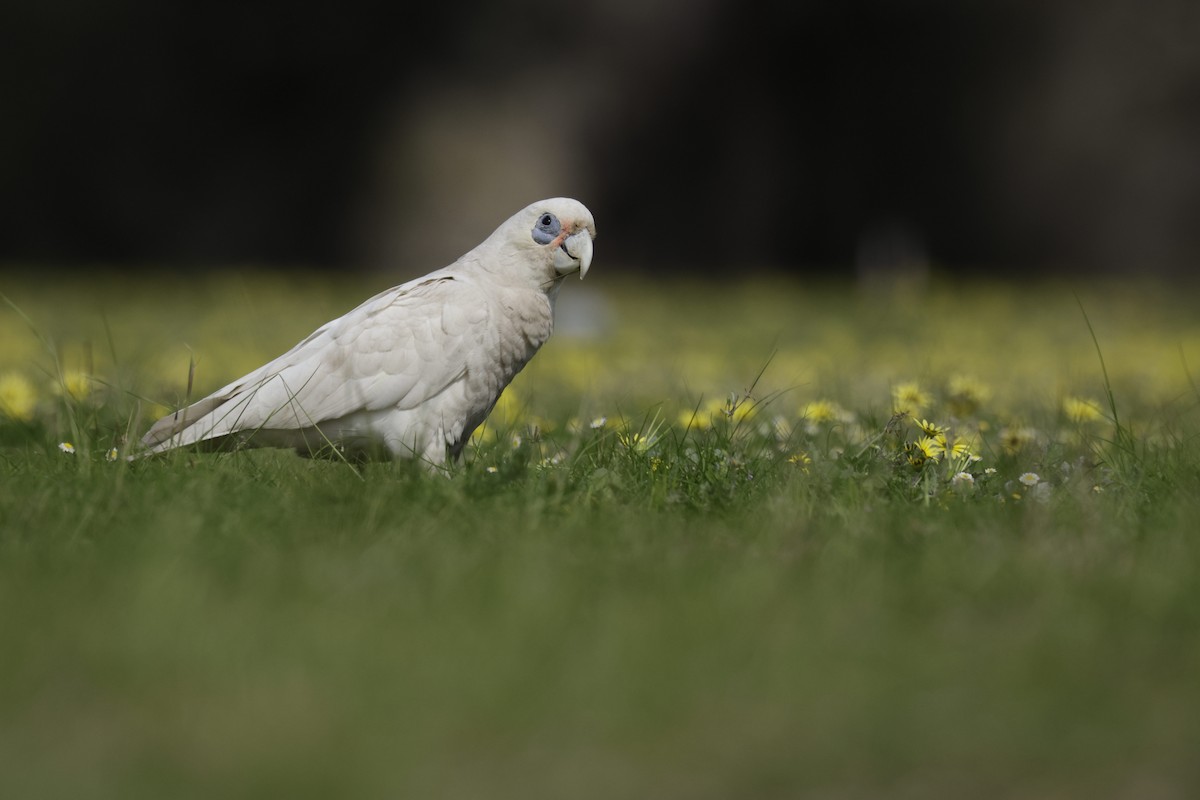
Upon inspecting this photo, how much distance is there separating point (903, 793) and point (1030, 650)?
53 cm

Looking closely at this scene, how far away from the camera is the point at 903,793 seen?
6.54 ft

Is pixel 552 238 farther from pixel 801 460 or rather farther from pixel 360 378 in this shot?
pixel 801 460

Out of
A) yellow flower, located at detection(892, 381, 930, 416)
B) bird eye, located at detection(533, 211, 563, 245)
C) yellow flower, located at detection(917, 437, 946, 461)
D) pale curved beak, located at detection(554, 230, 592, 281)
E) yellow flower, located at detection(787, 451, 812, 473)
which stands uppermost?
bird eye, located at detection(533, 211, 563, 245)

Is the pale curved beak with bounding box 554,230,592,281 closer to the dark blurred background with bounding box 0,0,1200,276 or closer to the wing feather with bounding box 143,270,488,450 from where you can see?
the wing feather with bounding box 143,270,488,450

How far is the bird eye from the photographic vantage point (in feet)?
12.6

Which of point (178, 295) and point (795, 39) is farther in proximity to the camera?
point (795, 39)

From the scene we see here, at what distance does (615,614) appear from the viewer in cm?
249

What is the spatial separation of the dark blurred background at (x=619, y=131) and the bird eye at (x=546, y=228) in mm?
8063

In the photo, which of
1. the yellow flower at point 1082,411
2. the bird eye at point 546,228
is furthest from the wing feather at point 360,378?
the yellow flower at point 1082,411

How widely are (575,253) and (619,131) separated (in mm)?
8993

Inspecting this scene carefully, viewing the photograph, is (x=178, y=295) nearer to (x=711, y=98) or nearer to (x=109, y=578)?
(x=711, y=98)

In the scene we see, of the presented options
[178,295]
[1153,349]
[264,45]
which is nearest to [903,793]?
[1153,349]

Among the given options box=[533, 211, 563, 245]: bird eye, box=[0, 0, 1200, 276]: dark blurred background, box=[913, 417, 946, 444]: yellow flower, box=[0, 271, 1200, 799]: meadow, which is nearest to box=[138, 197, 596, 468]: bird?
box=[533, 211, 563, 245]: bird eye

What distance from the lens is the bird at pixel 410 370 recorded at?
12.1 feet
